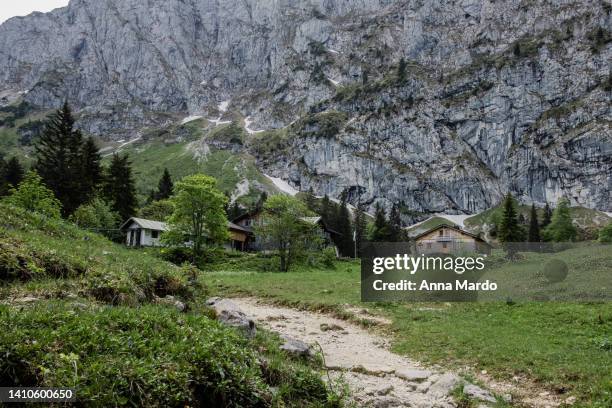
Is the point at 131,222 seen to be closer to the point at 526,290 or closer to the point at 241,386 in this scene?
the point at 526,290

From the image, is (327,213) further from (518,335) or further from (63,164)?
(518,335)

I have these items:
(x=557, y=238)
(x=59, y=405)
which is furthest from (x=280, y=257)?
(x=557, y=238)

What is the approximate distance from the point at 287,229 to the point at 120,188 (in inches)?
1458

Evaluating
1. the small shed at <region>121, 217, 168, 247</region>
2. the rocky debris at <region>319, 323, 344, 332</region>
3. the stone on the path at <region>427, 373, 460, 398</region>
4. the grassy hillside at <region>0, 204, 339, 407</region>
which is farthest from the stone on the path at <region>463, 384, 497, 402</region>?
the small shed at <region>121, 217, 168, 247</region>

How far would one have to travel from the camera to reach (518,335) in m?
15.7

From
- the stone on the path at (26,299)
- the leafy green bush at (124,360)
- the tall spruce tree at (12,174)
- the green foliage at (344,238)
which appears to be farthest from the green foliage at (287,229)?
the green foliage at (344,238)

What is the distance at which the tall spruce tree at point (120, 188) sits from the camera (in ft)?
231

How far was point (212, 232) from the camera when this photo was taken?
5284cm

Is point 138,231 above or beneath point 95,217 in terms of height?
beneath

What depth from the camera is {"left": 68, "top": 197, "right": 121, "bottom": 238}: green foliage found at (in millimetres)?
51781

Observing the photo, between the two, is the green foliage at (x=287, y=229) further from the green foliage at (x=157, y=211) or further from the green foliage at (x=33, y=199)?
the green foliage at (x=157, y=211)

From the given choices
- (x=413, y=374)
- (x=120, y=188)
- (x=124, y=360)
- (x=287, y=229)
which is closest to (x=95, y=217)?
(x=120, y=188)

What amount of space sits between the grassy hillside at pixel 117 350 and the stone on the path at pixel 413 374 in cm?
268

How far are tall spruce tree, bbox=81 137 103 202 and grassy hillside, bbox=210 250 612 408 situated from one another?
45.9 meters
